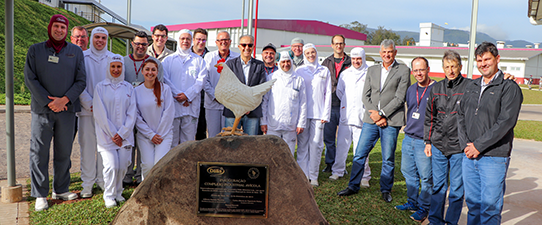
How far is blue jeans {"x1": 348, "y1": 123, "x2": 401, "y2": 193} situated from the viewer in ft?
15.0

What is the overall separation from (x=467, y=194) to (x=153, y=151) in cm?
355

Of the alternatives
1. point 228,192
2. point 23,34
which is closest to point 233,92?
point 228,192

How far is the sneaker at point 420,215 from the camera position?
4230 mm

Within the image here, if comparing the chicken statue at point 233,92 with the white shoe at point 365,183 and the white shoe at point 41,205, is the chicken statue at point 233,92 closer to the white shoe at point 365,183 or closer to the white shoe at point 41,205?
the white shoe at point 41,205

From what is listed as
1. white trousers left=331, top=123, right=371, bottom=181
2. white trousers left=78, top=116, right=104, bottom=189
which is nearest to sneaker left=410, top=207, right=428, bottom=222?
white trousers left=331, top=123, right=371, bottom=181

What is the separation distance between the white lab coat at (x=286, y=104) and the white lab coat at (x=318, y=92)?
19 centimetres

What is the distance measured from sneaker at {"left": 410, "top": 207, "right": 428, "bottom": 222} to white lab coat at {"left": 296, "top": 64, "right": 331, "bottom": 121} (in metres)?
1.74

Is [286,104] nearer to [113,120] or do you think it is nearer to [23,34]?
[113,120]

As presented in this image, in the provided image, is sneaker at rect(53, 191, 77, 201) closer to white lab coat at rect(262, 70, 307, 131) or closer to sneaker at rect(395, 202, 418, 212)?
white lab coat at rect(262, 70, 307, 131)

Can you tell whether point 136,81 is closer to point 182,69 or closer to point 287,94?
point 182,69

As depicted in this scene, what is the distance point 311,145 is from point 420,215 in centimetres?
178

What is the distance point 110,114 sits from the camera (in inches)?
166

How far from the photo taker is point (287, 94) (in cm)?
495

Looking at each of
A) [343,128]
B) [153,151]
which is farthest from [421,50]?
[153,151]
